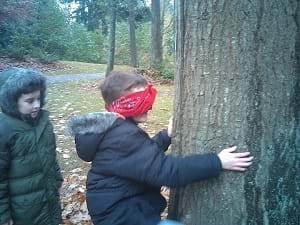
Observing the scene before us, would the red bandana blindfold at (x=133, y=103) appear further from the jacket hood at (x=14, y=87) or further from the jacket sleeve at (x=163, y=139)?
the jacket hood at (x=14, y=87)

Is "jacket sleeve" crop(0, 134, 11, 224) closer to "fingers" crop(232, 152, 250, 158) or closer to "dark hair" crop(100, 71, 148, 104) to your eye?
"dark hair" crop(100, 71, 148, 104)

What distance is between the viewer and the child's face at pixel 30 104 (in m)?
3.03

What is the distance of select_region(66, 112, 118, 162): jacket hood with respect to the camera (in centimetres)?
234

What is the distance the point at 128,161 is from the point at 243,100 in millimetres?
763

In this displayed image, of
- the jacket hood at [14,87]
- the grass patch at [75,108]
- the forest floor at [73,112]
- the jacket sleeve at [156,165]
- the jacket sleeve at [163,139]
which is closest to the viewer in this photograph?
the jacket sleeve at [156,165]

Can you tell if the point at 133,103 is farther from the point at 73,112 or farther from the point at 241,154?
the point at 73,112

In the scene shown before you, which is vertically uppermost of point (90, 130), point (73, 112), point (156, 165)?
point (90, 130)

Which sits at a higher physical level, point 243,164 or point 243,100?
point 243,100

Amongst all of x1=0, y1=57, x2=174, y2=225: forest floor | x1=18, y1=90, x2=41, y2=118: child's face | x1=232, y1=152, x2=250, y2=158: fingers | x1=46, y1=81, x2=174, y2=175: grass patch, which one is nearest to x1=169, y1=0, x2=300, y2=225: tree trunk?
x1=232, y1=152, x2=250, y2=158: fingers

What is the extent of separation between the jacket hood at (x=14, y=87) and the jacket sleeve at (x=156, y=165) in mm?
1156

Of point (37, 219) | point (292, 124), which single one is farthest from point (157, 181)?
point (37, 219)

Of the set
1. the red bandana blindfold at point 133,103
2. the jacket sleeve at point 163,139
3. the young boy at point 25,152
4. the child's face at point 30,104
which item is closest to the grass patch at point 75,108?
the young boy at point 25,152

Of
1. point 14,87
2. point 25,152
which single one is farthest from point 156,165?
point 14,87

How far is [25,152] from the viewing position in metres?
2.97
